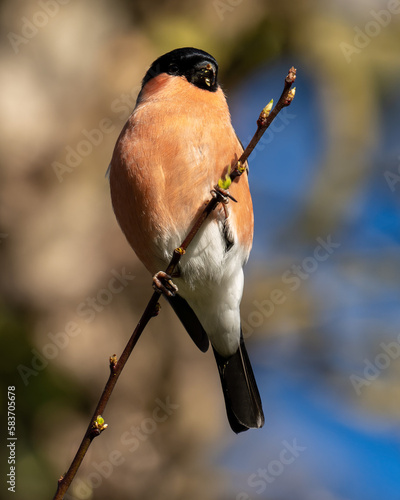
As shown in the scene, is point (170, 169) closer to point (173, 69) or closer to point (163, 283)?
point (163, 283)

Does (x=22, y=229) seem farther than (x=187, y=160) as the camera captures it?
Yes

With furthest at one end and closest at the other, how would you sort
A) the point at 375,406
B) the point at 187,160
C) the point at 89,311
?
the point at 375,406, the point at 89,311, the point at 187,160

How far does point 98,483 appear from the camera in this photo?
3.84 m

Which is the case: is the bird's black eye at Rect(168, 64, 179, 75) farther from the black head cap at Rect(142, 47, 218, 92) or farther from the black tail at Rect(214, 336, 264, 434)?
the black tail at Rect(214, 336, 264, 434)

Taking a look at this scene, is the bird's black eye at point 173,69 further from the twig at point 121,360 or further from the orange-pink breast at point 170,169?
the twig at point 121,360

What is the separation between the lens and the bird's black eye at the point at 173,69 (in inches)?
121

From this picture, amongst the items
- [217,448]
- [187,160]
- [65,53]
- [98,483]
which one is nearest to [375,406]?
[217,448]

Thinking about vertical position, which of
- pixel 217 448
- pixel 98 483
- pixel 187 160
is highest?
pixel 187 160

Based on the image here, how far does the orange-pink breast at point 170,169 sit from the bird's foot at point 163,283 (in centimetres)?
18

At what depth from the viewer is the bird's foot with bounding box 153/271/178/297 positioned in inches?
100.0

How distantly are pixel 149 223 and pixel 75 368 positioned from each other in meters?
1.68

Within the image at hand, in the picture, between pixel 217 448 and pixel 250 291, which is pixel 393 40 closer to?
pixel 250 291

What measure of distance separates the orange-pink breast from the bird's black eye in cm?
25

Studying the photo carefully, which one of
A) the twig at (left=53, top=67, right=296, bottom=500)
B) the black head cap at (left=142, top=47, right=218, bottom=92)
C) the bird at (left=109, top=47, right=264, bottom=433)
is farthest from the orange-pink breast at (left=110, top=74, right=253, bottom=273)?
the twig at (left=53, top=67, right=296, bottom=500)
